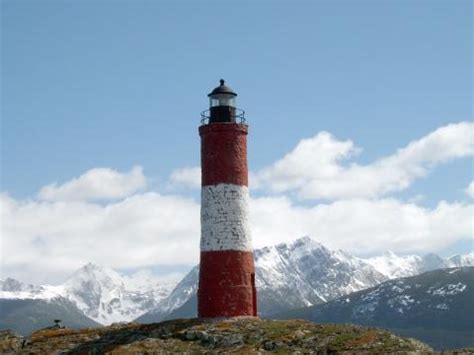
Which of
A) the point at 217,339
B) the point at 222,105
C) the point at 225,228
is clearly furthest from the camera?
the point at 222,105

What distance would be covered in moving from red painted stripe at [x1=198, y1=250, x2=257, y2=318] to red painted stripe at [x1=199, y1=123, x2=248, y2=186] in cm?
573

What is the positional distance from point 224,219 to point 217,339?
1029 centimetres

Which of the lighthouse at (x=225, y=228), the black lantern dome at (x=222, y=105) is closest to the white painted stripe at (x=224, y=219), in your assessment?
the lighthouse at (x=225, y=228)

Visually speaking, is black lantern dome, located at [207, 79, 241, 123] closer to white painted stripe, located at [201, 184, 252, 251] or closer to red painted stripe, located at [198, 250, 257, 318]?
white painted stripe, located at [201, 184, 252, 251]

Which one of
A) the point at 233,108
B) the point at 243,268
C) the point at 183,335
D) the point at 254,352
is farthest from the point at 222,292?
the point at 233,108

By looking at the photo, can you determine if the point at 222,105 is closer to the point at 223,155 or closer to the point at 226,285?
the point at 223,155

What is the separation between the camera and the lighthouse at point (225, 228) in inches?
2248

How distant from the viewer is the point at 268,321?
54656 mm

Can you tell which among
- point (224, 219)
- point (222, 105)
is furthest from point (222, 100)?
point (224, 219)

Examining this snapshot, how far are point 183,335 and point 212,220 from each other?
959cm

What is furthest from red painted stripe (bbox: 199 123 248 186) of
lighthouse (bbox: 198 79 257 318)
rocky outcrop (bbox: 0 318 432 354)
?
rocky outcrop (bbox: 0 318 432 354)

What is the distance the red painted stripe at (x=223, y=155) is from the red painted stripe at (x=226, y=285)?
5.73m

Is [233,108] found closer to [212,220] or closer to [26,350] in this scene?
[212,220]

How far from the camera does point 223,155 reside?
190ft
